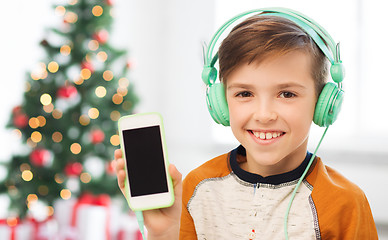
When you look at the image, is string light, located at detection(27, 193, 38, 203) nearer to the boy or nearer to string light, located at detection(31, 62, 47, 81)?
string light, located at detection(31, 62, 47, 81)

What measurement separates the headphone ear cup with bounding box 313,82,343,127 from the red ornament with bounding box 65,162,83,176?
201 centimetres

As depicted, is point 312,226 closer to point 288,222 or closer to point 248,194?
point 288,222

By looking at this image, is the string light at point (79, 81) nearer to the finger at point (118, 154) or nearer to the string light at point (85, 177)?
the string light at point (85, 177)

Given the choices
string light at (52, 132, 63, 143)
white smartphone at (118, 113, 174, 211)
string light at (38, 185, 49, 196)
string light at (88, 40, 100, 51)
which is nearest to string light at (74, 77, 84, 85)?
string light at (88, 40, 100, 51)

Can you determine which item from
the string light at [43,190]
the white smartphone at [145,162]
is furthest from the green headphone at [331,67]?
the string light at [43,190]

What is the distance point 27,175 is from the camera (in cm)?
263

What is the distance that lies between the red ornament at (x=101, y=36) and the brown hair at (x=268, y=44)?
191 centimetres

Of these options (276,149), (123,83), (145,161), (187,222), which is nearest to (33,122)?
(123,83)

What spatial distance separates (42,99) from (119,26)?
130 cm

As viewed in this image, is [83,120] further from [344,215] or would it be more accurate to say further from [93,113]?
[344,215]

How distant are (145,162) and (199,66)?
281cm

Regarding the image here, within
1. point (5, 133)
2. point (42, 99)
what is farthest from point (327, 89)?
point (5, 133)

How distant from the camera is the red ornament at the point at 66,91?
2627 mm

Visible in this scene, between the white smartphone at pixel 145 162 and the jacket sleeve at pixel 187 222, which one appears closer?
the white smartphone at pixel 145 162
